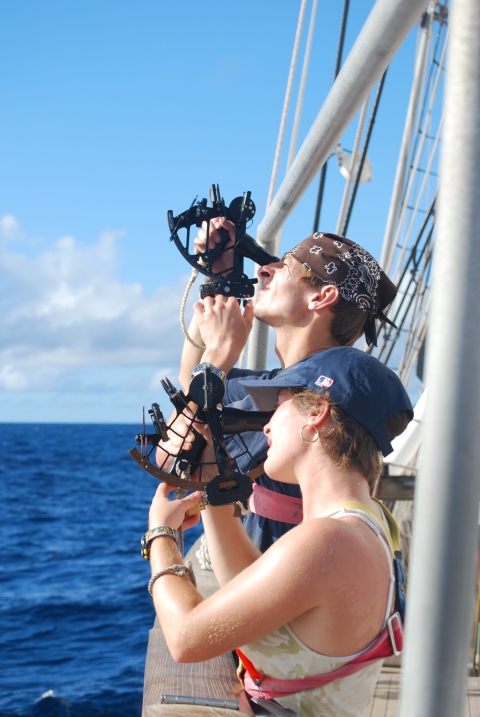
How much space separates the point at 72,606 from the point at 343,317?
34.8ft

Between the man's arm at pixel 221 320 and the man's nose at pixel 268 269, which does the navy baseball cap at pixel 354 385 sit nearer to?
the man's arm at pixel 221 320

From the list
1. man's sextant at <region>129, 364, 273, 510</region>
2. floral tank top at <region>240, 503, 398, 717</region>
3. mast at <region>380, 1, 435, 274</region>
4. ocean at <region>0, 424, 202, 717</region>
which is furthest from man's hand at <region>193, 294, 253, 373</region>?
ocean at <region>0, 424, 202, 717</region>

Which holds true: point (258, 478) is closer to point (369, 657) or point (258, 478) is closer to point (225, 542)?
point (225, 542)

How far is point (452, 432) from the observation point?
560 mm

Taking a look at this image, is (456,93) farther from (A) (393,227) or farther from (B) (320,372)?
(A) (393,227)

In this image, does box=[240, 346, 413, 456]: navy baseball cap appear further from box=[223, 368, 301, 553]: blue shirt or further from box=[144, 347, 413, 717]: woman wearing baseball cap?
box=[223, 368, 301, 553]: blue shirt

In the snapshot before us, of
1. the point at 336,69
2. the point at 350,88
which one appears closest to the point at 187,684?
the point at 350,88

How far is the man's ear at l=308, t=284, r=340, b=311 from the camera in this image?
69.9 inches

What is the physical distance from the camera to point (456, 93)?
0.55m

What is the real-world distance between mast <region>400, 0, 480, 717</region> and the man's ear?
3.96 ft

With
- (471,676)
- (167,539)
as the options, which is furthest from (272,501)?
→ (471,676)

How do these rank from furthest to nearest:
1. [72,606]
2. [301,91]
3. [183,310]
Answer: [72,606]
[301,91]
[183,310]

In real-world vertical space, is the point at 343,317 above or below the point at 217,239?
below

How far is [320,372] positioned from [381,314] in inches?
21.7
